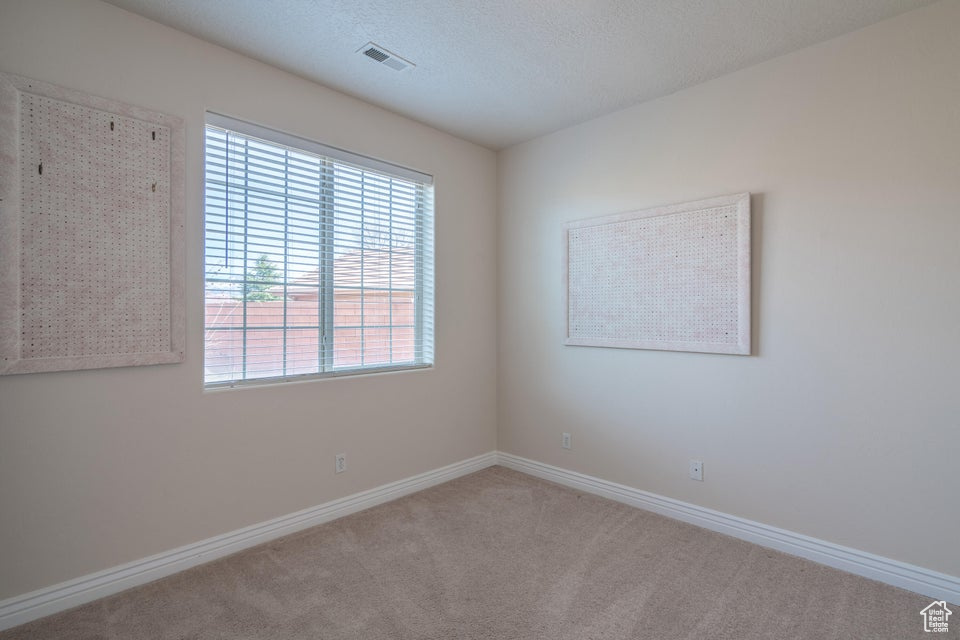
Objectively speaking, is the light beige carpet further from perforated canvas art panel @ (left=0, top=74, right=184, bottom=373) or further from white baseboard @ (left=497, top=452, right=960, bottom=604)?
perforated canvas art panel @ (left=0, top=74, right=184, bottom=373)

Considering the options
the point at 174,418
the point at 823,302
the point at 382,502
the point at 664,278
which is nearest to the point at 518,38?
the point at 664,278

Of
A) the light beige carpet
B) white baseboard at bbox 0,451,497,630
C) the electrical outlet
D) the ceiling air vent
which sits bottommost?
the light beige carpet

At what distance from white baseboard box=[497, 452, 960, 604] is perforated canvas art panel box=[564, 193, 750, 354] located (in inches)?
37.1

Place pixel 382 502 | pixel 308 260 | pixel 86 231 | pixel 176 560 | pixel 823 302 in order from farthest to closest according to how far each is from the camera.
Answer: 1. pixel 382 502
2. pixel 308 260
3. pixel 823 302
4. pixel 176 560
5. pixel 86 231

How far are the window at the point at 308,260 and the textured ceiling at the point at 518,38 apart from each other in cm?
45

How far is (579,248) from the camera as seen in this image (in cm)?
328

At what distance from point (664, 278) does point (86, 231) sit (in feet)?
9.62

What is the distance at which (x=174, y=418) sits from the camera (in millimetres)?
2227

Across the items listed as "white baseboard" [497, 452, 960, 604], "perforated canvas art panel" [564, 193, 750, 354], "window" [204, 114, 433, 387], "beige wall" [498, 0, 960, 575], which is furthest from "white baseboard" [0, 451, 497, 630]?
"perforated canvas art panel" [564, 193, 750, 354]

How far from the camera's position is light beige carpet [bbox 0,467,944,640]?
1827 millimetres

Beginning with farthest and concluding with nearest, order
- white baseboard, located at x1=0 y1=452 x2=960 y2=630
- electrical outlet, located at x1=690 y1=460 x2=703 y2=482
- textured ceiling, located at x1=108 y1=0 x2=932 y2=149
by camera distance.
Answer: electrical outlet, located at x1=690 y1=460 x2=703 y2=482
textured ceiling, located at x1=108 y1=0 x2=932 y2=149
white baseboard, located at x1=0 y1=452 x2=960 y2=630

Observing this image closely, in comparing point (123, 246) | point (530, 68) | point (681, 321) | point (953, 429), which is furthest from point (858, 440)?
point (123, 246)

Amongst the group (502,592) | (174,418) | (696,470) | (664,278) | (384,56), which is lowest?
(502,592)

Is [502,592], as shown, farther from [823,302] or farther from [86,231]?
[86,231]
